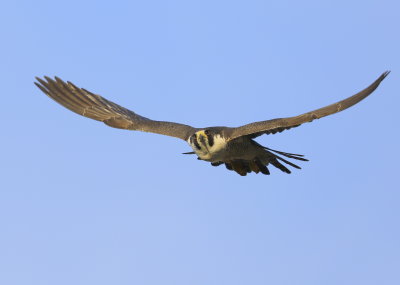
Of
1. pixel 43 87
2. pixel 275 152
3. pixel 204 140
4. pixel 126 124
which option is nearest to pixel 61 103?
pixel 43 87

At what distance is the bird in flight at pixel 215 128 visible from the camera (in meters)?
12.5

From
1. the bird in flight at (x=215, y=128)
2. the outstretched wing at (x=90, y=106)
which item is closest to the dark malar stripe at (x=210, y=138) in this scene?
the bird in flight at (x=215, y=128)

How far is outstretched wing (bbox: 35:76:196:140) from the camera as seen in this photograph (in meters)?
15.7

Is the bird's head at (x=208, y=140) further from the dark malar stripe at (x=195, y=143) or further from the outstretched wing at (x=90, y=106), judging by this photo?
the outstretched wing at (x=90, y=106)

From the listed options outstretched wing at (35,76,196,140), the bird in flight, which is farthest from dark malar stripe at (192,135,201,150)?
outstretched wing at (35,76,196,140)

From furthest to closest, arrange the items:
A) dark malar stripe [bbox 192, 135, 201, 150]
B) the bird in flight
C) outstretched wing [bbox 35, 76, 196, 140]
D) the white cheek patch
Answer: outstretched wing [bbox 35, 76, 196, 140] → dark malar stripe [bbox 192, 135, 201, 150] → the white cheek patch → the bird in flight

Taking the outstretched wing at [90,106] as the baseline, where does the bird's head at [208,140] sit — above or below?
below

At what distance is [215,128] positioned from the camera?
45.9 feet

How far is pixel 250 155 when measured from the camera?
14547mm

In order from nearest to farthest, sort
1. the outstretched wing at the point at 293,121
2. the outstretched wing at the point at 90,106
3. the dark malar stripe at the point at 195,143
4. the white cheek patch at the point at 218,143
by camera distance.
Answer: the outstretched wing at the point at 293,121
the white cheek patch at the point at 218,143
the dark malar stripe at the point at 195,143
the outstretched wing at the point at 90,106

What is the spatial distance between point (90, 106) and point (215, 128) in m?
3.38

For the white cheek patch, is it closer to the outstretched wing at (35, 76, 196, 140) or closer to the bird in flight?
the bird in flight

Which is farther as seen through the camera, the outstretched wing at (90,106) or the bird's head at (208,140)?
the outstretched wing at (90,106)

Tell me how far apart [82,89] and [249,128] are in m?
4.54
